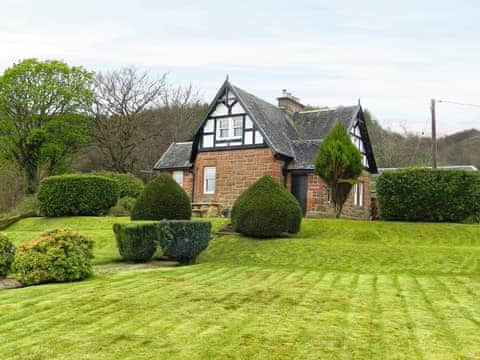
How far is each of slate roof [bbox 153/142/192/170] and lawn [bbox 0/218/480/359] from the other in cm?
1597

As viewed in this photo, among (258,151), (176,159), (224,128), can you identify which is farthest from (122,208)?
(258,151)

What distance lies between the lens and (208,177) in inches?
1060

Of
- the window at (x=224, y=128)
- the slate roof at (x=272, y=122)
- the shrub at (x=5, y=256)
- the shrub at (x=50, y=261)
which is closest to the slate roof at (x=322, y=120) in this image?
the slate roof at (x=272, y=122)

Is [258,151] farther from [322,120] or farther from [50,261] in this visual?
[50,261]

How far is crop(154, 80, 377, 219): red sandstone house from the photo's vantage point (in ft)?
80.8

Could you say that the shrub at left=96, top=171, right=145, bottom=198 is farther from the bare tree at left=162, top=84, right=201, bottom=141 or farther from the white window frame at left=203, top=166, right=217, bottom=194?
the bare tree at left=162, top=84, right=201, bottom=141

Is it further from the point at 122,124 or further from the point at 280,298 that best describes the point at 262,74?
the point at 122,124

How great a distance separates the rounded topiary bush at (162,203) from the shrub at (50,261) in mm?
6736

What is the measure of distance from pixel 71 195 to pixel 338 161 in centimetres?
1328

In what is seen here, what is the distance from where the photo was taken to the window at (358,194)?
2760cm

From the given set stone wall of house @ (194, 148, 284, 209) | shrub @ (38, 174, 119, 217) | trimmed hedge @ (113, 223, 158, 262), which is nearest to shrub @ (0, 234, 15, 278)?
trimmed hedge @ (113, 223, 158, 262)

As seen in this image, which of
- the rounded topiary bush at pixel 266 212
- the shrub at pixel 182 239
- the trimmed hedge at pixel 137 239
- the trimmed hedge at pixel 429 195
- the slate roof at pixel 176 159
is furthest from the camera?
the slate roof at pixel 176 159

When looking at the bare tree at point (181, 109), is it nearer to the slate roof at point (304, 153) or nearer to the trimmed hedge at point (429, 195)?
the slate roof at point (304, 153)

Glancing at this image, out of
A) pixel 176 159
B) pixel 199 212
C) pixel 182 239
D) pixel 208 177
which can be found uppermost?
pixel 176 159
